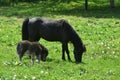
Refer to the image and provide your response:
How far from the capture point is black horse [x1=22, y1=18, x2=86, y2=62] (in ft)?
57.6

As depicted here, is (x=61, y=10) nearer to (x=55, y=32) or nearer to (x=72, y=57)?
(x=72, y=57)

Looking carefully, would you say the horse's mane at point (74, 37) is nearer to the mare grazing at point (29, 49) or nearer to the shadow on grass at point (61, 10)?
the mare grazing at point (29, 49)

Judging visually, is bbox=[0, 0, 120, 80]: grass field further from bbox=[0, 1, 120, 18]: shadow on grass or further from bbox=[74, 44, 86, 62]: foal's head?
bbox=[0, 1, 120, 18]: shadow on grass

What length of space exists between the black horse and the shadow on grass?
20.8 m

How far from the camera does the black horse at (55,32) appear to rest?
17.5 m

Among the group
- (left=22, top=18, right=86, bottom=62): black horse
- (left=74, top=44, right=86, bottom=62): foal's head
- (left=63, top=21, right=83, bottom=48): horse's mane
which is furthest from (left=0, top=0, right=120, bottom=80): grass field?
(left=63, top=21, right=83, bottom=48): horse's mane

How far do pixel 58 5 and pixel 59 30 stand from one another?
1254 inches

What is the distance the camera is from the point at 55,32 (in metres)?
18.2

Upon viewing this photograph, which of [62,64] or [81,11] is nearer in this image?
[62,64]

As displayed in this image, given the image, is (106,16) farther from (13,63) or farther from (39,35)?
(13,63)

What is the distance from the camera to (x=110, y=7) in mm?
45938

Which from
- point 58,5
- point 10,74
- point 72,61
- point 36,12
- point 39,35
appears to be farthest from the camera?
point 58,5

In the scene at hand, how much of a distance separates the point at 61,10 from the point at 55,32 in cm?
2704

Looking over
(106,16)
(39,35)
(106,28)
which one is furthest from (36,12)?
(39,35)
